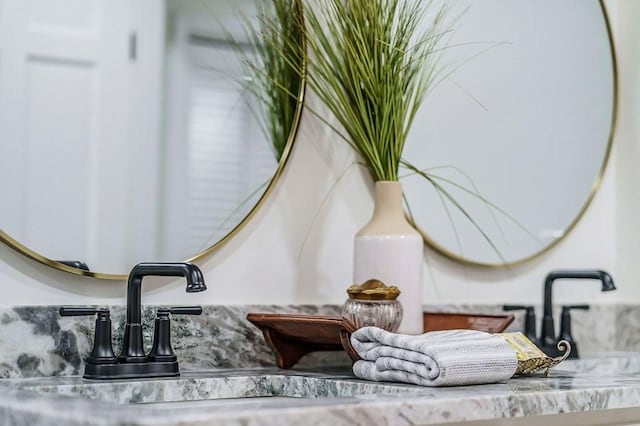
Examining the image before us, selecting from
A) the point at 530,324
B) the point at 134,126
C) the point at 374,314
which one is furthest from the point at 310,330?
the point at 530,324

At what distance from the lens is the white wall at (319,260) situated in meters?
1.69

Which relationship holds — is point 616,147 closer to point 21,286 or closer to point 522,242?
point 522,242

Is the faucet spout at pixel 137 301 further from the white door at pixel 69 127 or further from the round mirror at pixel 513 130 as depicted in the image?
the round mirror at pixel 513 130

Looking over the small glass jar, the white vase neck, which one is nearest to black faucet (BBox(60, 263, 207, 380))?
the small glass jar

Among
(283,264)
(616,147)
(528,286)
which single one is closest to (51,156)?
(283,264)

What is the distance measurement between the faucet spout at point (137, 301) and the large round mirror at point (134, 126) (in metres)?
0.09

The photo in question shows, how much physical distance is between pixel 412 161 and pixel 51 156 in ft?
2.50

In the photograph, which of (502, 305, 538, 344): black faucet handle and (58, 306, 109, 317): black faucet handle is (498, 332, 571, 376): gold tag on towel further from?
(58, 306, 109, 317): black faucet handle

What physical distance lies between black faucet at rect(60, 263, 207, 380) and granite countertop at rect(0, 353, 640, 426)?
0.03 m

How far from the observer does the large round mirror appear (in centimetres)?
163

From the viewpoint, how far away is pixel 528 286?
7.50 feet

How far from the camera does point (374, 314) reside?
170 cm

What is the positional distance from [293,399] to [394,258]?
1.69 ft

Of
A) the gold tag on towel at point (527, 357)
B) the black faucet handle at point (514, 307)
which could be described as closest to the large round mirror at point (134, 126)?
the gold tag on towel at point (527, 357)
